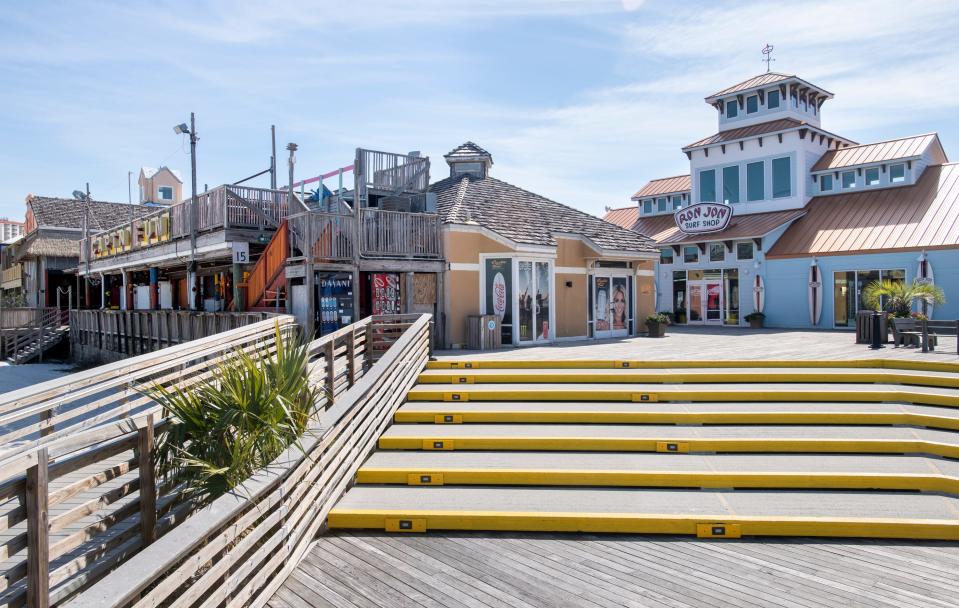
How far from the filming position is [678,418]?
29.5ft

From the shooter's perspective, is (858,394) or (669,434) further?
(858,394)

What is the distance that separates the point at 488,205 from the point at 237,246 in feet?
23.3

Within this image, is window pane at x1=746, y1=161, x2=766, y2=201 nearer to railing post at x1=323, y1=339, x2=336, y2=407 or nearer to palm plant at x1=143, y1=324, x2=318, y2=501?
railing post at x1=323, y1=339, x2=336, y2=407

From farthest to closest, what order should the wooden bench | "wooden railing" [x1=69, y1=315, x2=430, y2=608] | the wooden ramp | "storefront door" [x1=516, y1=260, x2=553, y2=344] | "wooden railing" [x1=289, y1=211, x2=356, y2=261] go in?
"storefront door" [x1=516, y1=260, x2=553, y2=344]
"wooden railing" [x1=289, y1=211, x2=356, y2=261]
the wooden bench
the wooden ramp
"wooden railing" [x1=69, y1=315, x2=430, y2=608]

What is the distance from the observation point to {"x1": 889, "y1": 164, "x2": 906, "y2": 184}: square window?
81.6ft

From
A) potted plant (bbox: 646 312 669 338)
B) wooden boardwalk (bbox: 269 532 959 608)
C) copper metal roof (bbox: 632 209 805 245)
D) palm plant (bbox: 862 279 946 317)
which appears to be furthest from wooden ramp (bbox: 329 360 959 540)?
copper metal roof (bbox: 632 209 805 245)

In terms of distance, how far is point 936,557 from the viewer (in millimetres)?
5746

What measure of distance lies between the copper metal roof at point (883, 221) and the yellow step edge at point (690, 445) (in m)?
16.5

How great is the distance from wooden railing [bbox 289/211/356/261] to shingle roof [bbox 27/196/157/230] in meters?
32.2

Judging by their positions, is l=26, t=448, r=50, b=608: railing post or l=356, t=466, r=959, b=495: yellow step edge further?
l=356, t=466, r=959, b=495: yellow step edge

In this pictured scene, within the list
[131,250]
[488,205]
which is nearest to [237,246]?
[488,205]

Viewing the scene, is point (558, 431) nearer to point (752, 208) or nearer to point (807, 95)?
point (752, 208)

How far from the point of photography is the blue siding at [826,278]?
2102 cm

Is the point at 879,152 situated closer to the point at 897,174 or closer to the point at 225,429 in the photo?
the point at 897,174
